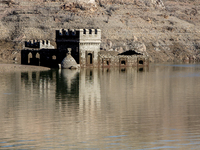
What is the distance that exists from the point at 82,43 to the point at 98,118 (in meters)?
36.1

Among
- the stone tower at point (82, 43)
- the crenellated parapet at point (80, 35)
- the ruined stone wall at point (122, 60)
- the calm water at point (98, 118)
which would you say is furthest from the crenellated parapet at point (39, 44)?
the calm water at point (98, 118)

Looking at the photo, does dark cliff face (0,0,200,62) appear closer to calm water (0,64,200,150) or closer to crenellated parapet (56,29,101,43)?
crenellated parapet (56,29,101,43)

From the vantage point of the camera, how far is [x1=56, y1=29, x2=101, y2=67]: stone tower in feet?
178

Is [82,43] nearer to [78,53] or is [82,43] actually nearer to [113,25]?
[78,53]

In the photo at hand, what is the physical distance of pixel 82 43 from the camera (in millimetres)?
54438

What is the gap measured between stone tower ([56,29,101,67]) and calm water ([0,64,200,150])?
24.5m

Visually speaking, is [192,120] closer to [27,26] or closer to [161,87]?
[161,87]

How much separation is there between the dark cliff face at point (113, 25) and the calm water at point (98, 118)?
2145 inches

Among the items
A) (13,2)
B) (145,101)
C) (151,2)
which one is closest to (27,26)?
(13,2)

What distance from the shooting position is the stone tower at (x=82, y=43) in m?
54.4

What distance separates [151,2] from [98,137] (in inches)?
4013

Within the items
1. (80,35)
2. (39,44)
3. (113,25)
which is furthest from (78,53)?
(113,25)

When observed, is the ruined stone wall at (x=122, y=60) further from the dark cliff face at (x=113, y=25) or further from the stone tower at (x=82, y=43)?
the dark cliff face at (x=113, y=25)

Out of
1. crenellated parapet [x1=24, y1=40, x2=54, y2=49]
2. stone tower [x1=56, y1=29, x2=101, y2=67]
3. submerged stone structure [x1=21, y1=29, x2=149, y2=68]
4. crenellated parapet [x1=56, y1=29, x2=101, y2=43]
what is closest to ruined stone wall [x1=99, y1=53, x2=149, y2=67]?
submerged stone structure [x1=21, y1=29, x2=149, y2=68]
